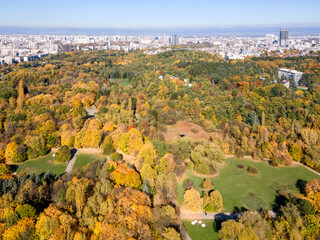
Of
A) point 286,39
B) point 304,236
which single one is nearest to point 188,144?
point 304,236

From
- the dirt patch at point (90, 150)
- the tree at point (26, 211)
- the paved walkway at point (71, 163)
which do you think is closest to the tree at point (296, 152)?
the dirt patch at point (90, 150)

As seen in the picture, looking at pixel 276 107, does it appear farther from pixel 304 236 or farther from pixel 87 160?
pixel 87 160

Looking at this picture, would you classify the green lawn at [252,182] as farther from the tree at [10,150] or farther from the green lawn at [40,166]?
the tree at [10,150]

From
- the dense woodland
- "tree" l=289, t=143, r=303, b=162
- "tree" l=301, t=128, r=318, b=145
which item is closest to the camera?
the dense woodland

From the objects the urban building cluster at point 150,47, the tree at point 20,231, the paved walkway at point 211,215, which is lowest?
the paved walkway at point 211,215

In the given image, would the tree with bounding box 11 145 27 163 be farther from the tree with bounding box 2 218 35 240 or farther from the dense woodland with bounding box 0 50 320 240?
the tree with bounding box 2 218 35 240

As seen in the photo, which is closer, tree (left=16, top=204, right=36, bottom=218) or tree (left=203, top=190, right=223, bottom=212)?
tree (left=16, top=204, right=36, bottom=218)

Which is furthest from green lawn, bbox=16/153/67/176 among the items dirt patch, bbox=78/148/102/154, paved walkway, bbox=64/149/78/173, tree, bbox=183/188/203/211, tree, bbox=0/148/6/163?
tree, bbox=183/188/203/211

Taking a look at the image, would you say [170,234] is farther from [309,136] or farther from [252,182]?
[309,136]
